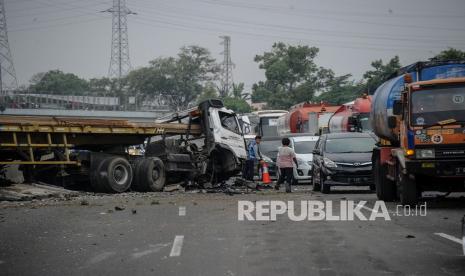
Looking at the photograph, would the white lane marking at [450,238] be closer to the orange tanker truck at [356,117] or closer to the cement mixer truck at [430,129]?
the cement mixer truck at [430,129]

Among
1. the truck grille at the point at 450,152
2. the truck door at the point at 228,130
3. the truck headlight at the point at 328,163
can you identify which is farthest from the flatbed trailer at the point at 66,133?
the truck grille at the point at 450,152

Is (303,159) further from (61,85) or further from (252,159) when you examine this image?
(61,85)

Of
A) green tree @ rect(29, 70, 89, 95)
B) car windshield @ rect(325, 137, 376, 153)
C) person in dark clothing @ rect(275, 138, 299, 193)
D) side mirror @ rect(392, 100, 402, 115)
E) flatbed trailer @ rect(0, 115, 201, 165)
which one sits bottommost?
person in dark clothing @ rect(275, 138, 299, 193)

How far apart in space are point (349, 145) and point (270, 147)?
10592mm

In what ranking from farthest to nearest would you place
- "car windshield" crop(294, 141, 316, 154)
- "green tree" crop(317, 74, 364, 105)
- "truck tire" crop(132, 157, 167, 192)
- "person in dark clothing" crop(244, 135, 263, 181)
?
"green tree" crop(317, 74, 364, 105) → "car windshield" crop(294, 141, 316, 154) → "person in dark clothing" crop(244, 135, 263, 181) → "truck tire" crop(132, 157, 167, 192)

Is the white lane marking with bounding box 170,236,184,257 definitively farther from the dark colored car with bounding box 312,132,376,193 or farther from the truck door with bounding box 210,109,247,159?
the truck door with bounding box 210,109,247,159

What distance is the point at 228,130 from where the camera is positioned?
27.2 metres

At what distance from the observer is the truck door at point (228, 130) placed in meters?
26.5

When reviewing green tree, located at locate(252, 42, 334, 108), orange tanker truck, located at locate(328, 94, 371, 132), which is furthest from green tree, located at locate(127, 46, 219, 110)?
orange tanker truck, located at locate(328, 94, 371, 132)

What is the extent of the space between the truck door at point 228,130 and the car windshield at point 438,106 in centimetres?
1151

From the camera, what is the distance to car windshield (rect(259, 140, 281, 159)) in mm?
32744

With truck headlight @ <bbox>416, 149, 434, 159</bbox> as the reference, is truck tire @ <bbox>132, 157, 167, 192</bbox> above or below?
below

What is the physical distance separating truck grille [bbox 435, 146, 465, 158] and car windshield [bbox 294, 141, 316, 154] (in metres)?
14.0

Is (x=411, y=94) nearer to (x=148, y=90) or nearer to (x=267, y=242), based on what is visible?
(x=267, y=242)
